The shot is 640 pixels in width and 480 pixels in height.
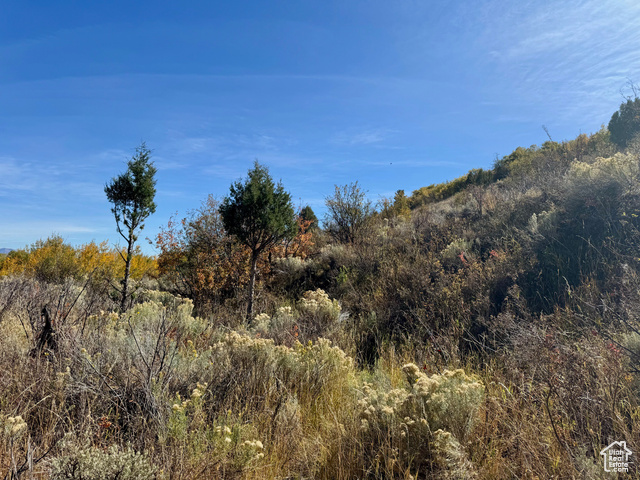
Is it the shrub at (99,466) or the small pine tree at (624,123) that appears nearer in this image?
the shrub at (99,466)

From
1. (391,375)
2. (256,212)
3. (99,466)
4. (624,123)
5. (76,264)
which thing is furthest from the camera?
(624,123)

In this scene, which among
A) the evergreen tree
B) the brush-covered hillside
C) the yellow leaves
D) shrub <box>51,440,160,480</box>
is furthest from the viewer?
the yellow leaves

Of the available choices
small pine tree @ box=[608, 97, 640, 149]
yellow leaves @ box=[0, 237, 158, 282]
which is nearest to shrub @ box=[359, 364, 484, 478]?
yellow leaves @ box=[0, 237, 158, 282]

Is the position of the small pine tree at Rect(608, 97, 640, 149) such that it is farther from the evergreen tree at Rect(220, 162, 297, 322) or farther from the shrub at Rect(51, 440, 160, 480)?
the shrub at Rect(51, 440, 160, 480)

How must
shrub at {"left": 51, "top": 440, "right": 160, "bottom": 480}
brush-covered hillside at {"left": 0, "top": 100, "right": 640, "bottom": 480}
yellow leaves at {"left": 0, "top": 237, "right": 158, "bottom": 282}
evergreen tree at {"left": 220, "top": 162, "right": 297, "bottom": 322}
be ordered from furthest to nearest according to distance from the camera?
1. yellow leaves at {"left": 0, "top": 237, "right": 158, "bottom": 282}
2. evergreen tree at {"left": 220, "top": 162, "right": 297, "bottom": 322}
3. brush-covered hillside at {"left": 0, "top": 100, "right": 640, "bottom": 480}
4. shrub at {"left": 51, "top": 440, "right": 160, "bottom": 480}

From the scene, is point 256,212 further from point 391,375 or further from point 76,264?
point 76,264

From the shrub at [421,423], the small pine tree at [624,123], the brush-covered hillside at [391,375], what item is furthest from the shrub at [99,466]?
the small pine tree at [624,123]

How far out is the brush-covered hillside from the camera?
2.19 meters

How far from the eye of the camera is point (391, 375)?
4105 millimetres

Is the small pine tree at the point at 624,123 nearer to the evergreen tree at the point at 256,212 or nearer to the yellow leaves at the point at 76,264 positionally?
the evergreen tree at the point at 256,212

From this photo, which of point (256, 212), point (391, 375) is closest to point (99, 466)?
point (391, 375)

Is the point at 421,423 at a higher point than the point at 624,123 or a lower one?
lower

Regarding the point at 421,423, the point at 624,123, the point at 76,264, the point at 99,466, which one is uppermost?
the point at 624,123

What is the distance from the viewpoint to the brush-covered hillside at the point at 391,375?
2.19 metres
